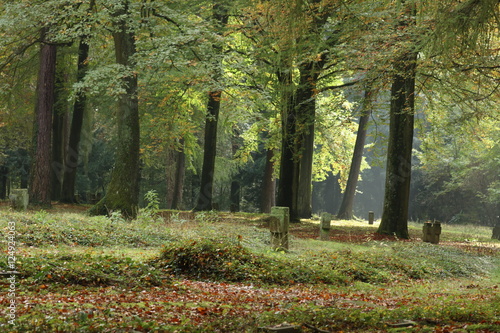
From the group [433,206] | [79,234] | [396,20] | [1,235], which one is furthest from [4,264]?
[433,206]

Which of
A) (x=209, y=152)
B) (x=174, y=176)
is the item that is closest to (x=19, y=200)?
(x=209, y=152)

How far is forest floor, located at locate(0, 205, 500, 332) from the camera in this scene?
5402mm

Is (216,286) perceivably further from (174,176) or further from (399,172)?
(174,176)

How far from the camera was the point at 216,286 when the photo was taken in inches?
316

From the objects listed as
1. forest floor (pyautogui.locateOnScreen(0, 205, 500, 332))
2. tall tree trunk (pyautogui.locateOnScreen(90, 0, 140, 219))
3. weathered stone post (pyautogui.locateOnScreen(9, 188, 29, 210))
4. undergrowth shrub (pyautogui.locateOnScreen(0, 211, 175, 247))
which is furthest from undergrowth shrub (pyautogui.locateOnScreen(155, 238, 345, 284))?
weathered stone post (pyautogui.locateOnScreen(9, 188, 29, 210))

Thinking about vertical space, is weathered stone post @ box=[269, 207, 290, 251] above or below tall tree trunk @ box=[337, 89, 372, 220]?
below

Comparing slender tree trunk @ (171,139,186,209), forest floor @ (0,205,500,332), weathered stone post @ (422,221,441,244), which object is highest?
slender tree trunk @ (171,139,186,209)

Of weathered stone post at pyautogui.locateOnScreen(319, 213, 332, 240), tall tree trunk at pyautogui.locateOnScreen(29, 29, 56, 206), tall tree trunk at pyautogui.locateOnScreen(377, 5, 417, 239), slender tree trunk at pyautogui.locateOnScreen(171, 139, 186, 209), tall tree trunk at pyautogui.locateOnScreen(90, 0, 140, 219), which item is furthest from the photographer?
slender tree trunk at pyautogui.locateOnScreen(171, 139, 186, 209)

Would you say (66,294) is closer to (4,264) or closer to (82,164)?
(4,264)

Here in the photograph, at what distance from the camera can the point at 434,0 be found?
954 cm

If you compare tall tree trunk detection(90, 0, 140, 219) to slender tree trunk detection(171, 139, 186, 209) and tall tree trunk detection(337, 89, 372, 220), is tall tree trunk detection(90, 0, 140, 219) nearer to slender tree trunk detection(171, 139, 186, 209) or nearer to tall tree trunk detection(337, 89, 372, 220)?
slender tree trunk detection(171, 139, 186, 209)

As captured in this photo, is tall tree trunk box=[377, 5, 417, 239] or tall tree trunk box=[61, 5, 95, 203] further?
tall tree trunk box=[61, 5, 95, 203]

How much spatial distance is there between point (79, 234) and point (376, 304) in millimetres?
7266

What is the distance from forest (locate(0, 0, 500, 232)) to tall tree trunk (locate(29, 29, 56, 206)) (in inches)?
2.0
